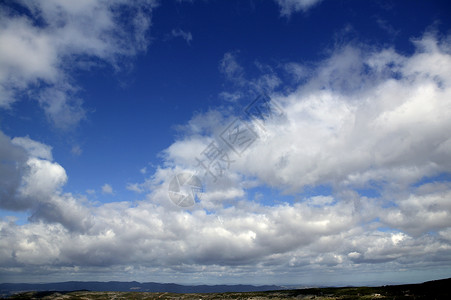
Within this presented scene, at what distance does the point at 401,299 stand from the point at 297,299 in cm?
6988

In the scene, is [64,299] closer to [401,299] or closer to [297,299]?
[297,299]

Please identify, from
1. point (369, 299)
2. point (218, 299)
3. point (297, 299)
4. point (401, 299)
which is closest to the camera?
point (401, 299)

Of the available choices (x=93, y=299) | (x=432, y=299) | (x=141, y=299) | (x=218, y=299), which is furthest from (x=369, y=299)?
(x=93, y=299)

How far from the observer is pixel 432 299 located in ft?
234

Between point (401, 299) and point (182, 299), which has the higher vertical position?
point (401, 299)

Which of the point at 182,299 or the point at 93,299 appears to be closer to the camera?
the point at 182,299

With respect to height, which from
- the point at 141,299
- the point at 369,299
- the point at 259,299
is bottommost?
the point at 141,299

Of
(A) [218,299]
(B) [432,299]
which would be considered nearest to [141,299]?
(A) [218,299]

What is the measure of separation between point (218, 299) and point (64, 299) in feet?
378

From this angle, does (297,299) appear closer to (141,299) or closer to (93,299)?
(141,299)

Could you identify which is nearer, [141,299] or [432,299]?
[432,299]

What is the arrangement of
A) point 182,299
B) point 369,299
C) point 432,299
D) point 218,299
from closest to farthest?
1. point 432,299
2. point 369,299
3. point 218,299
4. point 182,299

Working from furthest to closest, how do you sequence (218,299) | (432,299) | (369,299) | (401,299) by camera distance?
(218,299) < (369,299) < (401,299) < (432,299)

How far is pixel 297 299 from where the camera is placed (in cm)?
13938
